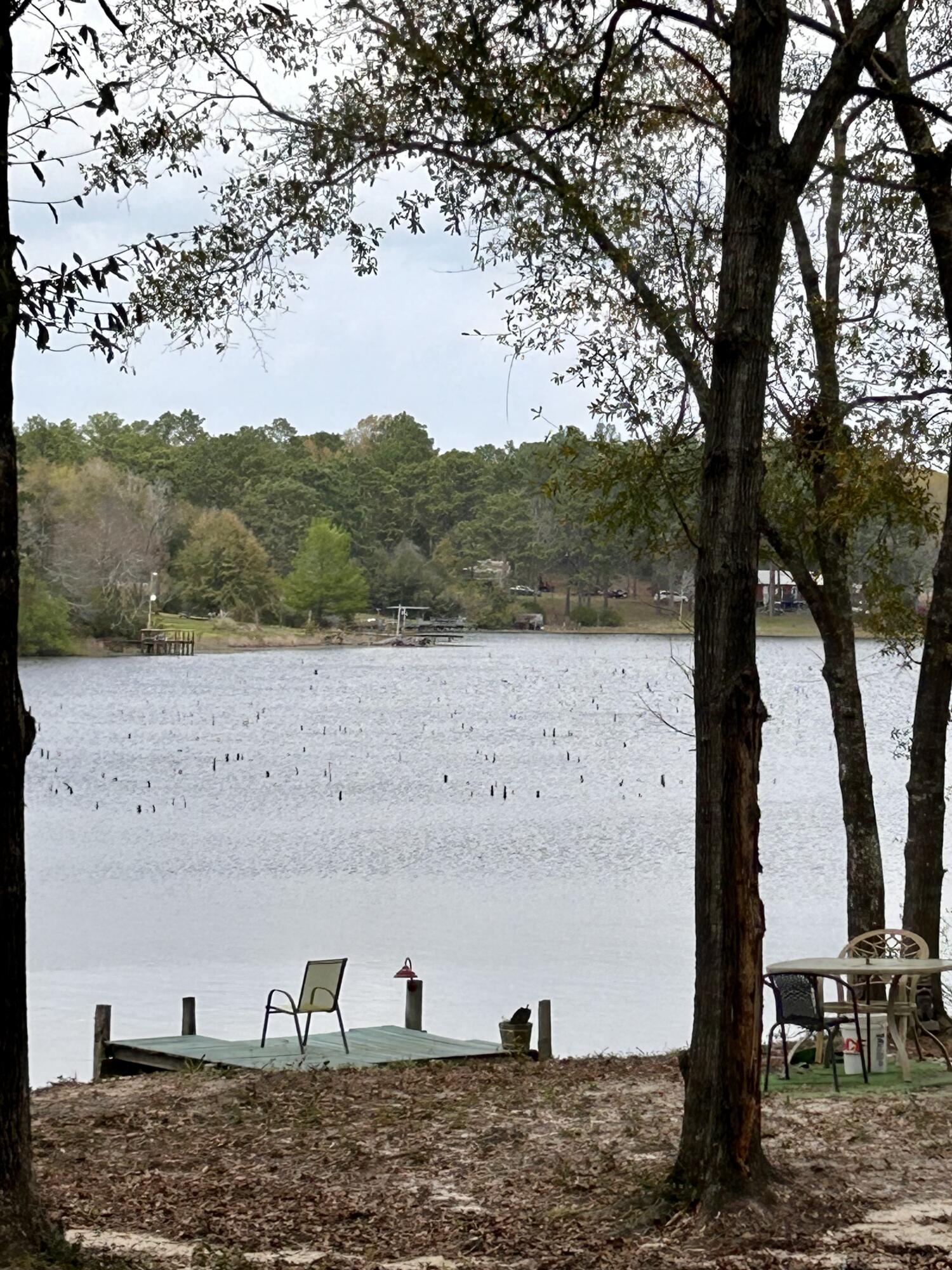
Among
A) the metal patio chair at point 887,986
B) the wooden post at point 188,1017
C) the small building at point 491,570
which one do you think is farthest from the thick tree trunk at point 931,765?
the small building at point 491,570

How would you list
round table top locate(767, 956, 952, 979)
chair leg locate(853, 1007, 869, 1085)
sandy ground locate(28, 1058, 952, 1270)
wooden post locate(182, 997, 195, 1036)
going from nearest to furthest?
1. sandy ground locate(28, 1058, 952, 1270)
2. round table top locate(767, 956, 952, 979)
3. chair leg locate(853, 1007, 869, 1085)
4. wooden post locate(182, 997, 195, 1036)

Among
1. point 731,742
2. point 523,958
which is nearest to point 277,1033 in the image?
point 523,958

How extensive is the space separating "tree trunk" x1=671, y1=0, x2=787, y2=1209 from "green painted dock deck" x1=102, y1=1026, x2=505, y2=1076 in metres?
5.19

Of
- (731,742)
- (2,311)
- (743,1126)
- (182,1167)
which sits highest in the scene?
(2,311)

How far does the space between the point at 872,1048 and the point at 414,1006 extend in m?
4.96

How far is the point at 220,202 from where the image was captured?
10352 mm

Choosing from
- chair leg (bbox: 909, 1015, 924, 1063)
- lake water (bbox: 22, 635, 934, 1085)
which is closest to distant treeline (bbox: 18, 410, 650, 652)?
lake water (bbox: 22, 635, 934, 1085)

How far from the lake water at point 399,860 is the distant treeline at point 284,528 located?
27320 millimetres

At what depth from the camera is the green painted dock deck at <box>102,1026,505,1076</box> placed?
→ 1146cm

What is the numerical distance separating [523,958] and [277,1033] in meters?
5.60

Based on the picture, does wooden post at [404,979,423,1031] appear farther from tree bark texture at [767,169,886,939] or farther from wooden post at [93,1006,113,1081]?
tree bark texture at [767,169,886,939]

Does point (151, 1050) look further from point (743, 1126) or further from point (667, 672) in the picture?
point (667, 672)

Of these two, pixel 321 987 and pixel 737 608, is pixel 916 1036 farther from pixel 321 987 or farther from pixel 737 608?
pixel 737 608

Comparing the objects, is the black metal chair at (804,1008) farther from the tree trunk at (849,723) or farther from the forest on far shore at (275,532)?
the forest on far shore at (275,532)
